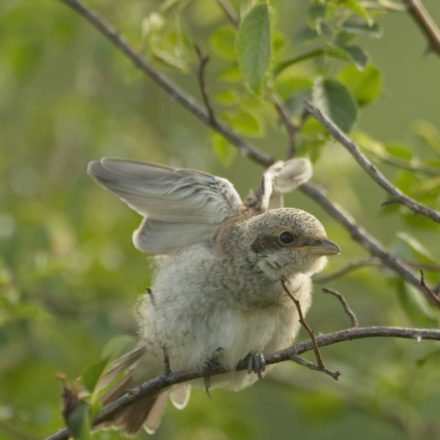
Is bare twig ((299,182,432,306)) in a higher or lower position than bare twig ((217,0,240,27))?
lower

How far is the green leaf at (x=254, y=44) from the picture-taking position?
341 cm

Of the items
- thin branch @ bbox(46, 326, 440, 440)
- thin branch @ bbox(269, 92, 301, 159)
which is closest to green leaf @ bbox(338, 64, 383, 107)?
thin branch @ bbox(269, 92, 301, 159)

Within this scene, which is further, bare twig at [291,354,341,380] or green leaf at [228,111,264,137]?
green leaf at [228,111,264,137]

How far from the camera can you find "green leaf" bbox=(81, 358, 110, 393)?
309 cm

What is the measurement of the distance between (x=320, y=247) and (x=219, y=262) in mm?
395

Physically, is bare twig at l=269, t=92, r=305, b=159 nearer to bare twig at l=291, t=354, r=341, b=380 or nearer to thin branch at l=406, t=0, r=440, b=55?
thin branch at l=406, t=0, r=440, b=55

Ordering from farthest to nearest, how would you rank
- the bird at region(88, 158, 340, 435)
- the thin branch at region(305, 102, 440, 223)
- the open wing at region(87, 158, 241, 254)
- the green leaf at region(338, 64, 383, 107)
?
the open wing at region(87, 158, 241, 254) → the green leaf at region(338, 64, 383, 107) → the bird at region(88, 158, 340, 435) → the thin branch at region(305, 102, 440, 223)

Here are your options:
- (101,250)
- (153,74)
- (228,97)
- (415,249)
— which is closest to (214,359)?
(415,249)

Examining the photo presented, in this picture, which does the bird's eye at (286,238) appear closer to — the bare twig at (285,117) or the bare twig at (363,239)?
the bare twig at (363,239)

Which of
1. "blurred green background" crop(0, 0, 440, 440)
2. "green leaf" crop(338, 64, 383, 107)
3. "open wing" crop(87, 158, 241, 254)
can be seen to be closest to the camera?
"green leaf" crop(338, 64, 383, 107)

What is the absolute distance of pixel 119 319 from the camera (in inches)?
244

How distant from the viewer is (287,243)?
4.10 meters

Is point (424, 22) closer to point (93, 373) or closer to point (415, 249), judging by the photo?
point (415, 249)

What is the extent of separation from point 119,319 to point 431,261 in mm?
2596
